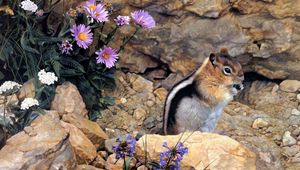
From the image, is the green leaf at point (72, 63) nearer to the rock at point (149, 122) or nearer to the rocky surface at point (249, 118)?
the rocky surface at point (249, 118)

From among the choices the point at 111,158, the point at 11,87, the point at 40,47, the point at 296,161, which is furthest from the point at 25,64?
the point at 296,161

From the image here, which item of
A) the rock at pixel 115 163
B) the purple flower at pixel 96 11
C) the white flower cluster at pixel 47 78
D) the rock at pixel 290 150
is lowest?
the rock at pixel 290 150

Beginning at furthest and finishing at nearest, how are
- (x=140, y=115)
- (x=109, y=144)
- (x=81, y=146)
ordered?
(x=140, y=115), (x=109, y=144), (x=81, y=146)

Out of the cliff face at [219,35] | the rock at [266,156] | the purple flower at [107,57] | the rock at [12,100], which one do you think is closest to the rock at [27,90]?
the rock at [12,100]

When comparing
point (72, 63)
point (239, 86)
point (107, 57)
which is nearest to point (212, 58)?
point (239, 86)

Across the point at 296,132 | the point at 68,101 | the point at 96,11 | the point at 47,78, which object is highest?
the point at 96,11

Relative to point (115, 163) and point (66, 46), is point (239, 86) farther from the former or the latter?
point (115, 163)
